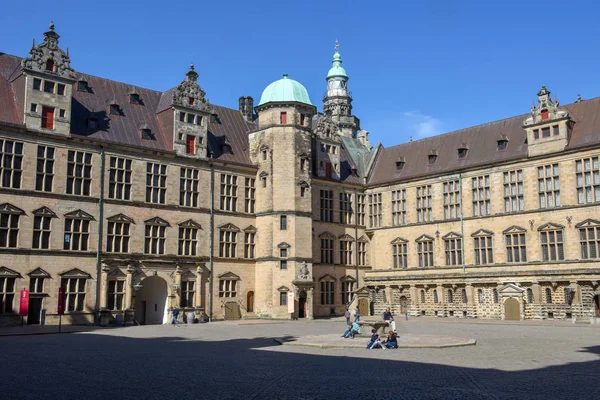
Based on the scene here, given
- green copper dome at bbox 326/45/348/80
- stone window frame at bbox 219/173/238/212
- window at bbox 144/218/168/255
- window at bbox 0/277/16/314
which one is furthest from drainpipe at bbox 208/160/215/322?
green copper dome at bbox 326/45/348/80

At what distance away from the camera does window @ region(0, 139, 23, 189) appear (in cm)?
4222

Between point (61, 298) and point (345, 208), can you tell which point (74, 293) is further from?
point (345, 208)

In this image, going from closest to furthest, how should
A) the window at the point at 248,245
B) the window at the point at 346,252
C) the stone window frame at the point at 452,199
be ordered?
the window at the point at 248,245 < the stone window frame at the point at 452,199 < the window at the point at 346,252

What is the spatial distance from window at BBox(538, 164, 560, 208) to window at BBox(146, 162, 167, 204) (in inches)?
1182

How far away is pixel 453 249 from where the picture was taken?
57281mm

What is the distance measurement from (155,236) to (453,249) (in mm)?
26118

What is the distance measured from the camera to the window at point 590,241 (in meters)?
47.6

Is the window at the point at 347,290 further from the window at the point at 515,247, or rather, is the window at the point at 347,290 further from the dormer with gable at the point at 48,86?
the dormer with gable at the point at 48,86

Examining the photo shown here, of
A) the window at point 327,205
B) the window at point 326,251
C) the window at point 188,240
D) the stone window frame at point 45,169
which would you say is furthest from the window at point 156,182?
the window at point 326,251

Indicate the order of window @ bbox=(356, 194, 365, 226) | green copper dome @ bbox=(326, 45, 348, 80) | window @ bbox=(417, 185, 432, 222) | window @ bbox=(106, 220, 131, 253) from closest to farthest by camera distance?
window @ bbox=(106, 220, 131, 253) < window @ bbox=(417, 185, 432, 222) < window @ bbox=(356, 194, 365, 226) < green copper dome @ bbox=(326, 45, 348, 80)

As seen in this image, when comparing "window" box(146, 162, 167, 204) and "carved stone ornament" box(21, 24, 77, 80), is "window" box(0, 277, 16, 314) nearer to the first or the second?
"window" box(146, 162, 167, 204)

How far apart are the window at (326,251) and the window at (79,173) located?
74.9 feet

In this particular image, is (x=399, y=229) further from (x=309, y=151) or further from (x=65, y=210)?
(x=65, y=210)

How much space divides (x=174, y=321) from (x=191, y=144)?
15.1 meters
